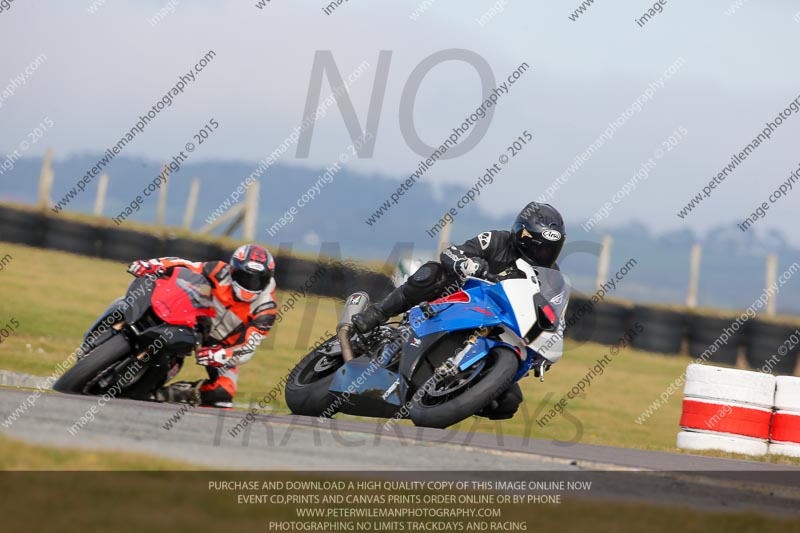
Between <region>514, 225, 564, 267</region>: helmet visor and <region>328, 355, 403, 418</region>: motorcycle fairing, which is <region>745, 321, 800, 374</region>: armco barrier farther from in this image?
<region>328, 355, 403, 418</region>: motorcycle fairing

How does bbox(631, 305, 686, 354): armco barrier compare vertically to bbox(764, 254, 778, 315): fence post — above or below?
below

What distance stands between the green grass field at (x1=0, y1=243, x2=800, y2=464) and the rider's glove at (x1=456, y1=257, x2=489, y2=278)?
291 centimetres

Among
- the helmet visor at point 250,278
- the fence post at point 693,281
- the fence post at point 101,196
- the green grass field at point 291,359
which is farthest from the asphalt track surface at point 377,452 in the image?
the fence post at point 101,196

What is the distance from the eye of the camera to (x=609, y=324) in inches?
976

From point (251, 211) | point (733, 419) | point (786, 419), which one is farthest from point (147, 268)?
point (251, 211)

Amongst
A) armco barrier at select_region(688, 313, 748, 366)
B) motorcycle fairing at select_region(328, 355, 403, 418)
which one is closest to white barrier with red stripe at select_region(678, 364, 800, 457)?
motorcycle fairing at select_region(328, 355, 403, 418)

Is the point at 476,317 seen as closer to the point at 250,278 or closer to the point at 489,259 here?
the point at 489,259

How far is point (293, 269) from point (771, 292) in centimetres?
1038

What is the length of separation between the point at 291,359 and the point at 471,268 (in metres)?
10.8

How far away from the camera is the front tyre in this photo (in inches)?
325

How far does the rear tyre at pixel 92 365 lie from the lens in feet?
31.7

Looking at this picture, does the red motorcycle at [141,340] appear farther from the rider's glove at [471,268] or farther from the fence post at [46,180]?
the fence post at [46,180]

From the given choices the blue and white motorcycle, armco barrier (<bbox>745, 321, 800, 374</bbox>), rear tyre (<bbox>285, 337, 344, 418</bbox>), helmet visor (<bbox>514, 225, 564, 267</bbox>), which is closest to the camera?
the blue and white motorcycle

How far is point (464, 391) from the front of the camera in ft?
28.2
